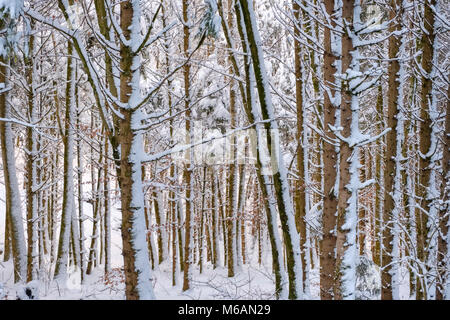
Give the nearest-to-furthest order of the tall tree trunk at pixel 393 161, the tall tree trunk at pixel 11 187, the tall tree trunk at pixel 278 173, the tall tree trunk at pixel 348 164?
the tall tree trunk at pixel 348 164, the tall tree trunk at pixel 278 173, the tall tree trunk at pixel 393 161, the tall tree trunk at pixel 11 187

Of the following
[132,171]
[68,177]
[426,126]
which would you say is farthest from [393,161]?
[68,177]

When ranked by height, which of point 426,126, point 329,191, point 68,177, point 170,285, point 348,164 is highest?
point 426,126

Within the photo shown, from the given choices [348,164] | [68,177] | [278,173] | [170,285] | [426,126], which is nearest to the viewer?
[348,164]

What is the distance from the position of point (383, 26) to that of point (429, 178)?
3.49 m

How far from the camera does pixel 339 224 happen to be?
175 inches

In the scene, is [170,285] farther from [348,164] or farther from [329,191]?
[348,164]

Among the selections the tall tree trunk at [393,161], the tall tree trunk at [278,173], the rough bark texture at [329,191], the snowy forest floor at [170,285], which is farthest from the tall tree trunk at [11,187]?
the tall tree trunk at [393,161]

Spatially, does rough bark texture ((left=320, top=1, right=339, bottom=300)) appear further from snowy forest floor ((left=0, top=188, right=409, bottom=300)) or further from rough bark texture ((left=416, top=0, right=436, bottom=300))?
rough bark texture ((left=416, top=0, right=436, bottom=300))

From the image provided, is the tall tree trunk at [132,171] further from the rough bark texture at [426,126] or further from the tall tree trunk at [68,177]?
the tall tree trunk at [68,177]

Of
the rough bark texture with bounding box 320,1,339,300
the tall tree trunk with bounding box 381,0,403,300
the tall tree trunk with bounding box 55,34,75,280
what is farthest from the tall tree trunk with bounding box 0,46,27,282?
the tall tree trunk with bounding box 381,0,403,300

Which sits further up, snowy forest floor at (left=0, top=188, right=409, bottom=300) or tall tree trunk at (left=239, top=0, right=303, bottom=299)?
tall tree trunk at (left=239, top=0, right=303, bottom=299)
